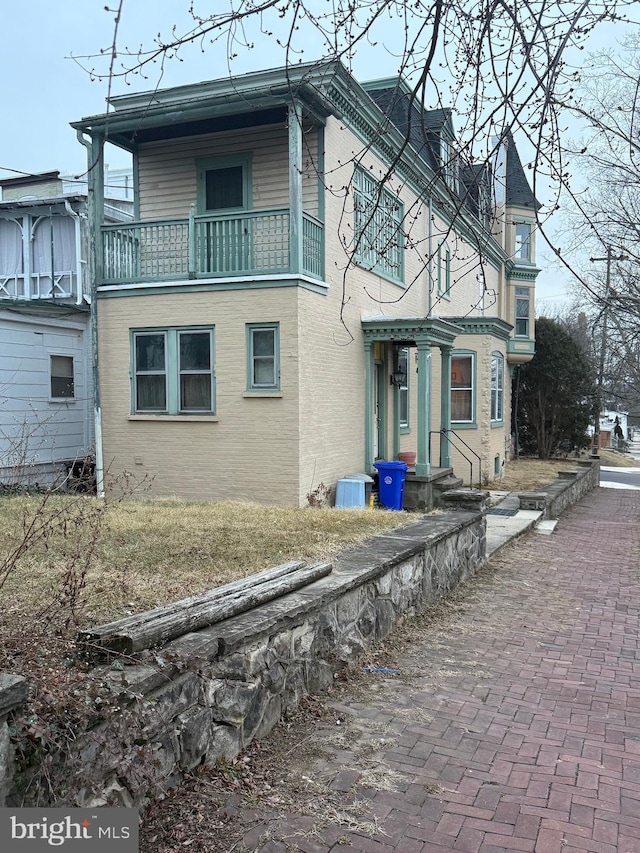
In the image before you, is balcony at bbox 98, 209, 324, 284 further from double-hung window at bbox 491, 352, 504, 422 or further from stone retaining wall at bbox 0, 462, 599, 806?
double-hung window at bbox 491, 352, 504, 422

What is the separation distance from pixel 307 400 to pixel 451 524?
4.54 metres

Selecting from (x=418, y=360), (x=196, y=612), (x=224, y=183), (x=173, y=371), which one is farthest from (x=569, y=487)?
(x=196, y=612)

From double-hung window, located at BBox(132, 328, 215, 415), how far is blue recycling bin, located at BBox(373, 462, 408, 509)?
3508 mm

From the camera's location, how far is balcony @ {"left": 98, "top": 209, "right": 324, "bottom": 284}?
1202cm

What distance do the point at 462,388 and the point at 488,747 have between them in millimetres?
15675

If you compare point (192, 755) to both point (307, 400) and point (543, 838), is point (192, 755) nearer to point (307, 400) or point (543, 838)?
point (543, 838)

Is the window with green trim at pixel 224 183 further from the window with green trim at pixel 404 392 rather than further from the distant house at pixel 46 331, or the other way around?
the window with green trim at pixel 404 392

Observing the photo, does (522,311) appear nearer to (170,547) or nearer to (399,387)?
(399,387)

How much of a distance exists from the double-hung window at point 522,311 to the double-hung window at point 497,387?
695 cm

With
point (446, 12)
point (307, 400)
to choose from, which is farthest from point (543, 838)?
point (307, 400)

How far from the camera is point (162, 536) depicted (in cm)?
696

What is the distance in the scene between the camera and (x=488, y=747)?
419 centimetres

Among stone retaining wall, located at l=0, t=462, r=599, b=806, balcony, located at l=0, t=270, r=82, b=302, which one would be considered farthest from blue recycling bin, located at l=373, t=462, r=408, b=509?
balcony, located at l=0, t=270, r=82, b=302

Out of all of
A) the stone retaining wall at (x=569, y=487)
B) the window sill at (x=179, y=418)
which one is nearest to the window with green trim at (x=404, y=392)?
the stone retaining wall at (x=569, y=487)
